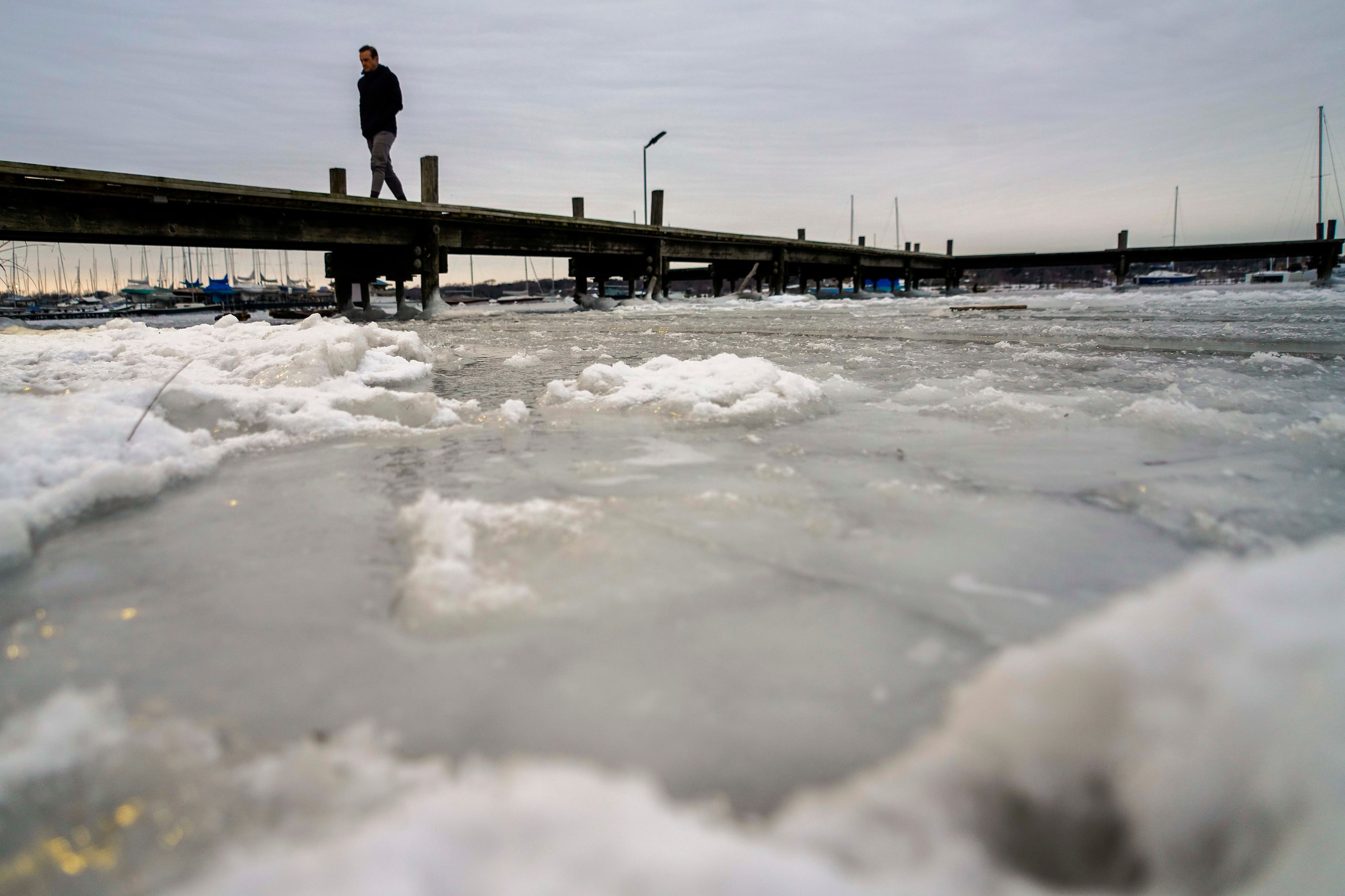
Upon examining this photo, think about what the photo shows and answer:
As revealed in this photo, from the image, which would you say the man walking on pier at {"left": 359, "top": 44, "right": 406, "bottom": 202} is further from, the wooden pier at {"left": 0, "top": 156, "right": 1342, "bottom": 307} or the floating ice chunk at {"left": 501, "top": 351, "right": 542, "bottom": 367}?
the floating ice chunk at {"left": 501, "top": 351, "right": 542, "bottom": 367}

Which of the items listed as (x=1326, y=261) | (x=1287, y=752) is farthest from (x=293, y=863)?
(x=1326, y=261)

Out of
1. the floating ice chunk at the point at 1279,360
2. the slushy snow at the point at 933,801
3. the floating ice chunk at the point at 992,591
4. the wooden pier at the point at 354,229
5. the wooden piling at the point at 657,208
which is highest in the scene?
the wooden piling at the point at 657,208

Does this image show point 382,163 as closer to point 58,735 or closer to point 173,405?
point 173,405

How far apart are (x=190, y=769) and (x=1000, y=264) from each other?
38.0 m

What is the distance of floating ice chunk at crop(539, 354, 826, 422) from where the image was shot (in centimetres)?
262

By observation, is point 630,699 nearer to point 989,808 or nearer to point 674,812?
point 674,812

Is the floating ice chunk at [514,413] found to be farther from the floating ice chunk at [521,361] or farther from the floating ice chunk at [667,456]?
the floating ice chunk at [521,361]

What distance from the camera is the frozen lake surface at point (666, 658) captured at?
641mm

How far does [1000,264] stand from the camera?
3353 centimetres

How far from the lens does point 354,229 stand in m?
10.1

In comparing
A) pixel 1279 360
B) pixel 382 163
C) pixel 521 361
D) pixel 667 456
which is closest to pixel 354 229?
pixel 382 163

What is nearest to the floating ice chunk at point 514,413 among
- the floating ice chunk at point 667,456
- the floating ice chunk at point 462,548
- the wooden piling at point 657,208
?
the floating ice chunk at point 667,456

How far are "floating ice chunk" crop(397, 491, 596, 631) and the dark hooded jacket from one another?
8700 millimetres

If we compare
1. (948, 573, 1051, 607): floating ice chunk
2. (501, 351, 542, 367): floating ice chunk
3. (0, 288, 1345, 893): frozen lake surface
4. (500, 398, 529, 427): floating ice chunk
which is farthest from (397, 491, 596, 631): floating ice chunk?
(501, 351, 542, 367): floating ice chunk
